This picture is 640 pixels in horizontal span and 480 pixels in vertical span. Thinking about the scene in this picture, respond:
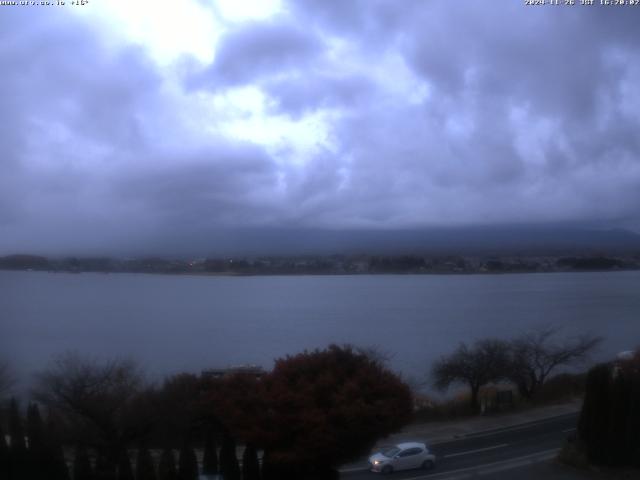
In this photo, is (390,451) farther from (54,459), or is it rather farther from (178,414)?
(54,459)

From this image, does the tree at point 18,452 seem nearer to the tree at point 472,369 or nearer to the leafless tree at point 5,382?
the leafless tree at point 5,382

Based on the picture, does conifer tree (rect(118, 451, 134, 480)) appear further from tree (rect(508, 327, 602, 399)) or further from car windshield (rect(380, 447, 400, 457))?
tree (rect(508, 327, 602, 399))

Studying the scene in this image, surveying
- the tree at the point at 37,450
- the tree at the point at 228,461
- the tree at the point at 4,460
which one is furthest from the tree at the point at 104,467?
the tree at the point at 228,461

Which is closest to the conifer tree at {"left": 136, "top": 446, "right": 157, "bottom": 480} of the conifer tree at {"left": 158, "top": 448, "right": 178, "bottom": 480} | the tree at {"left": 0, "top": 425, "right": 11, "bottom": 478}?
the conifer tree at {"left": 158, "top": 448, "right": 178, "bottom": 480}

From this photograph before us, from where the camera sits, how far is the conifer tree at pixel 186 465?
40.9 feet

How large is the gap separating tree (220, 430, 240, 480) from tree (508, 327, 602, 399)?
19.3m

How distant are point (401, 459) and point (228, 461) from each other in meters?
5.12

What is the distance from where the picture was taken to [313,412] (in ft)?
41.0

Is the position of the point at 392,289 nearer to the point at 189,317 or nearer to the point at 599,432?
the point at 189,317

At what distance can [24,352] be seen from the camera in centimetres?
3525

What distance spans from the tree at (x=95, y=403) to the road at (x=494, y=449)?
513 centimetres

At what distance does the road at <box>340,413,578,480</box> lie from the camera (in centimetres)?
1669

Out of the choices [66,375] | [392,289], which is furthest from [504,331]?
[392,289]

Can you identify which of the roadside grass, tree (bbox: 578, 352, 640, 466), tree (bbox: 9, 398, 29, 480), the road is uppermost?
tree (bbox: 9, 398, 29, 480)
